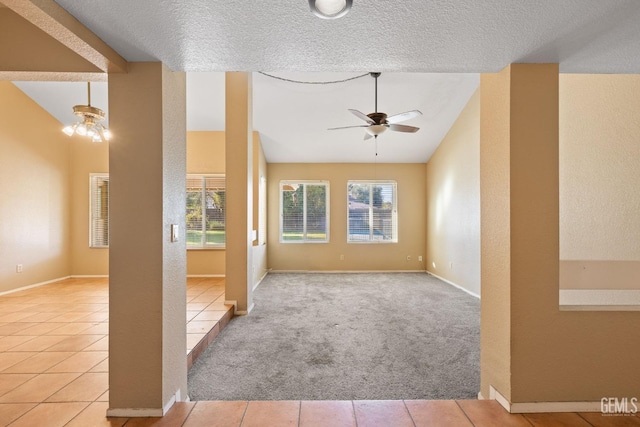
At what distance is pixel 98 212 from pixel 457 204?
712cm

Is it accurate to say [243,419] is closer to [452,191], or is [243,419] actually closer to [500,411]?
[500,411]

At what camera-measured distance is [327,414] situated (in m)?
1.83

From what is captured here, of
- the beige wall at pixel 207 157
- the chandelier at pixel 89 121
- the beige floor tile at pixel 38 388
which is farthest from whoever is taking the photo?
the beige wall at pixel 207 157

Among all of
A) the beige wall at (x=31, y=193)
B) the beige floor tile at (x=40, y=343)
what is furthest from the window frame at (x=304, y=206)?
the beige floor tile at (x=40, y=343)

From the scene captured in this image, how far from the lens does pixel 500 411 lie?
1.86m

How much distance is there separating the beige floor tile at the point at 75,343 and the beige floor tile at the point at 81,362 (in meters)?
0.16

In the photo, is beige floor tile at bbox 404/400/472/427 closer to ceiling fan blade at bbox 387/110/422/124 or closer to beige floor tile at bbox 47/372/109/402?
beige floor tile at bbox 47/372/109/402

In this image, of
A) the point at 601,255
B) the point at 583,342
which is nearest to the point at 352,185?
the point at 601,255

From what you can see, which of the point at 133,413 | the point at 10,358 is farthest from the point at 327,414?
the point at 10,358

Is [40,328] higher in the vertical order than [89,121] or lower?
lower

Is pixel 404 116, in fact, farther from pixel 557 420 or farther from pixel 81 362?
pixel 81 362

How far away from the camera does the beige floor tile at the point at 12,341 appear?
275 centimetres

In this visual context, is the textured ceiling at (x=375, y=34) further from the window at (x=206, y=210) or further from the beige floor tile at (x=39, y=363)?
the window at (x=206, y=210)

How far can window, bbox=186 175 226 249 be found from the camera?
249 inches
